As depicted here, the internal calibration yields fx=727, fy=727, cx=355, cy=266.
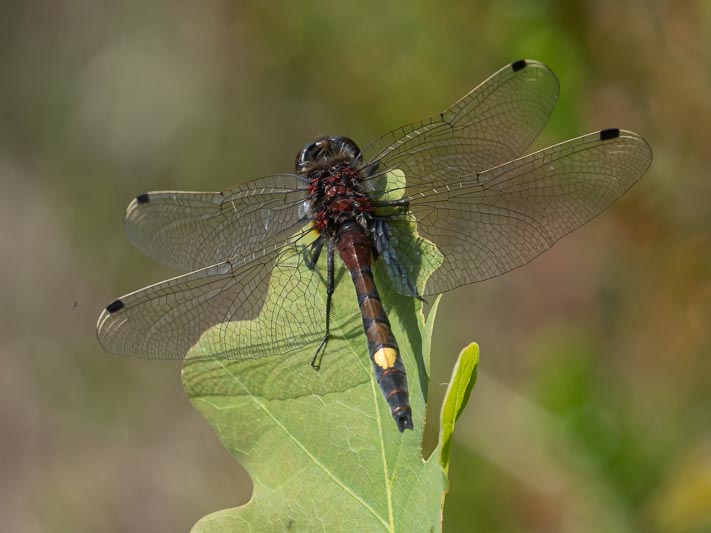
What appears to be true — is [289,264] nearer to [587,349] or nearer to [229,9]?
[587,349]

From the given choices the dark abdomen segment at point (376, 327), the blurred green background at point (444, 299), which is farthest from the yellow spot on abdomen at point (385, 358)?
the blurred green background at point (444, 299)

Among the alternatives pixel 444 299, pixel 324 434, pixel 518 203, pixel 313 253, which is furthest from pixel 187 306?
pixel 444 299

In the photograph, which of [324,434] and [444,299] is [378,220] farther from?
[444,299]

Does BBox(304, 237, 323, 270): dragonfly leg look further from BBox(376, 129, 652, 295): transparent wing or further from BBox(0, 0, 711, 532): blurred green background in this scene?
BBox(0, 0, 711, 532): blurred green background

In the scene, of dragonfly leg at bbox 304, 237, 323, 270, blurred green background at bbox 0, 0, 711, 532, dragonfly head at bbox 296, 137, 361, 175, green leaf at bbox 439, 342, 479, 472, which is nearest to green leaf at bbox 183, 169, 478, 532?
green leaf at bbox 439, 342, 479, 472

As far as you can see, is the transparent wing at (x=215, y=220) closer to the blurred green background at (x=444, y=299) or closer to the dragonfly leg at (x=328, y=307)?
the dragonfly leg at (x=328, y=307)

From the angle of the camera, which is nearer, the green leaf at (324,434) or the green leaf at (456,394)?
the green leaf at (456,394)
